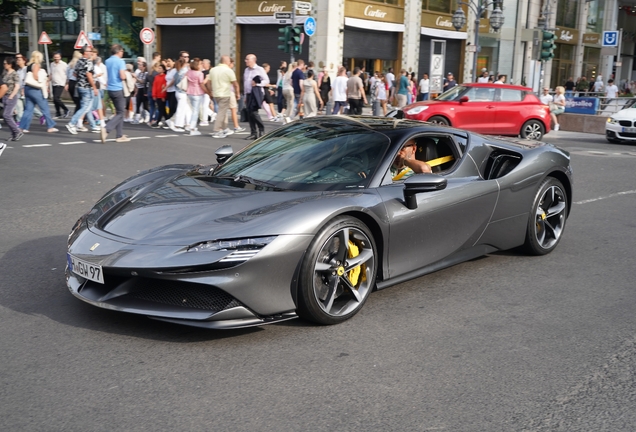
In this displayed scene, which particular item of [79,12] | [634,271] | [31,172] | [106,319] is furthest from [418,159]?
[79,12]

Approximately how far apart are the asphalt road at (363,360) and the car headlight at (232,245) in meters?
0.55

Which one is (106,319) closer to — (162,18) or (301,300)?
(301,300)

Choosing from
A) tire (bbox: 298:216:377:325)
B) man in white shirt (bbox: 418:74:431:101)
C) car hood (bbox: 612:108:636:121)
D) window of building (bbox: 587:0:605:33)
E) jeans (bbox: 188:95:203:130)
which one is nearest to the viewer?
tire (bbox: 298:216:377:325)

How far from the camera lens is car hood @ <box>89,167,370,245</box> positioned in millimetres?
4305

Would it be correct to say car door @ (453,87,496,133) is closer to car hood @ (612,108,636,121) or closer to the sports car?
car hood @ (612,108,636,121)

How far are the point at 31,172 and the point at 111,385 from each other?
26.6 ft

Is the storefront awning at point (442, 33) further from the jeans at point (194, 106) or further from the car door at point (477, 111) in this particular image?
the jeans at point (194, 106)

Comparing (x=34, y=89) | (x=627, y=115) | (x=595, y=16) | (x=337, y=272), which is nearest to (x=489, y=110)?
(x=627, y=115)

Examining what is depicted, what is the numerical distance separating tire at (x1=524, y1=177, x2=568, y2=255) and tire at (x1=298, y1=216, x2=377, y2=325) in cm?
212

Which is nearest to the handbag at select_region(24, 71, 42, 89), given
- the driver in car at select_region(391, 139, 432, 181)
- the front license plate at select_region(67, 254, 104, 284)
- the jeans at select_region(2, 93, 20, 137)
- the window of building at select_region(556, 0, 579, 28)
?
the jeans at select_region(2, 93, 20, 137)

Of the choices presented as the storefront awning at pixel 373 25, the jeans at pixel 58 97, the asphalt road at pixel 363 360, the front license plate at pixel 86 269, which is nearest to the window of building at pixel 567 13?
the storefront awning at pixel 373 25

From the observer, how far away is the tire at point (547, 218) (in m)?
6.44

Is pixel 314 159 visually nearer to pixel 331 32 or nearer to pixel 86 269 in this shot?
pixel 86 269

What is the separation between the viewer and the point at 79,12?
136ft
